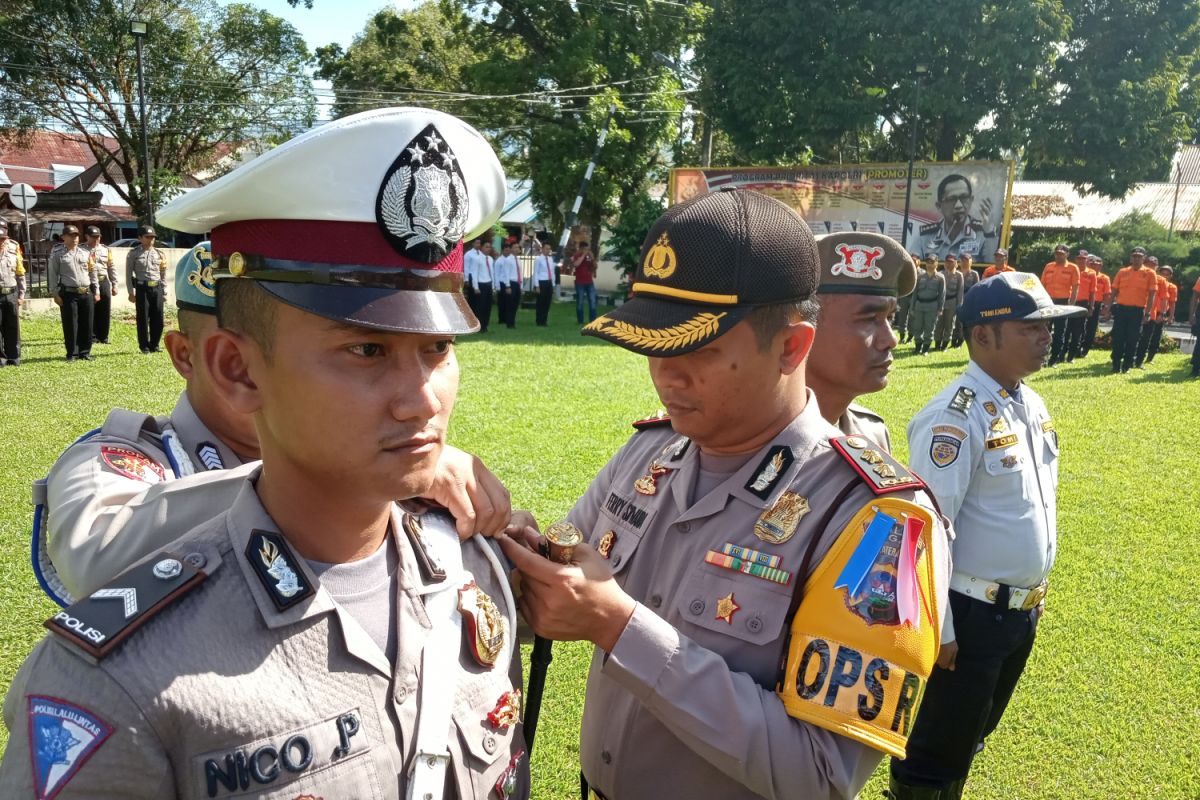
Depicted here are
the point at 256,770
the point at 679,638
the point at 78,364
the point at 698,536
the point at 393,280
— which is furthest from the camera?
the point at 78,364

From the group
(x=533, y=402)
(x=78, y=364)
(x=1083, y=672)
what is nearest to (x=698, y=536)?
(x=1083, y=672)

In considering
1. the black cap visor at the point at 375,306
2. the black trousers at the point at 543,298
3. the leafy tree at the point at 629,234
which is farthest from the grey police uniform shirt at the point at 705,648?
the leafy tree at the point at 629,234

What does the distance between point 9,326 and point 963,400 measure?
1405 cm

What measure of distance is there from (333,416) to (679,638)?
0.86 metres

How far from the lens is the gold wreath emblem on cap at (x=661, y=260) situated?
2.01 m

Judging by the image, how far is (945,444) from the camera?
3.70m

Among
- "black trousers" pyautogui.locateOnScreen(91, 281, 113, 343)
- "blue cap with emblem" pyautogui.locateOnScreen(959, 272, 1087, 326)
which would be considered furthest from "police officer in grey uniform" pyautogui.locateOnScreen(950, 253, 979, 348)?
"black trousers" pyautogui.locateOnScreen(91, 281, 113, 343)

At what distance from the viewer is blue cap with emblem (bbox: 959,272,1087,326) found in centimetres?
411

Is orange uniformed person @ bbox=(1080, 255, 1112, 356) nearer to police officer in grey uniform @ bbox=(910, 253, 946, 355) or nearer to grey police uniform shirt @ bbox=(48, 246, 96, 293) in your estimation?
police officer in grey uniform @ bbox=(910, 253, 946, 355)

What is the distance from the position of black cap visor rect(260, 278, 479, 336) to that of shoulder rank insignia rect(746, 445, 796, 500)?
89cm

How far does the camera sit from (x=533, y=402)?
443 inches

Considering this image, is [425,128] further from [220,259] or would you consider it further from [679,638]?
[679,638]

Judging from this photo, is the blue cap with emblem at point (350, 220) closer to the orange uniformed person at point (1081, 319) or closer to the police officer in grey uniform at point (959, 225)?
the orange uniformed person at point (1081, 319)

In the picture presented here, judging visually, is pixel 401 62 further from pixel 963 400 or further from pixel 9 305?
pixel 963 400
